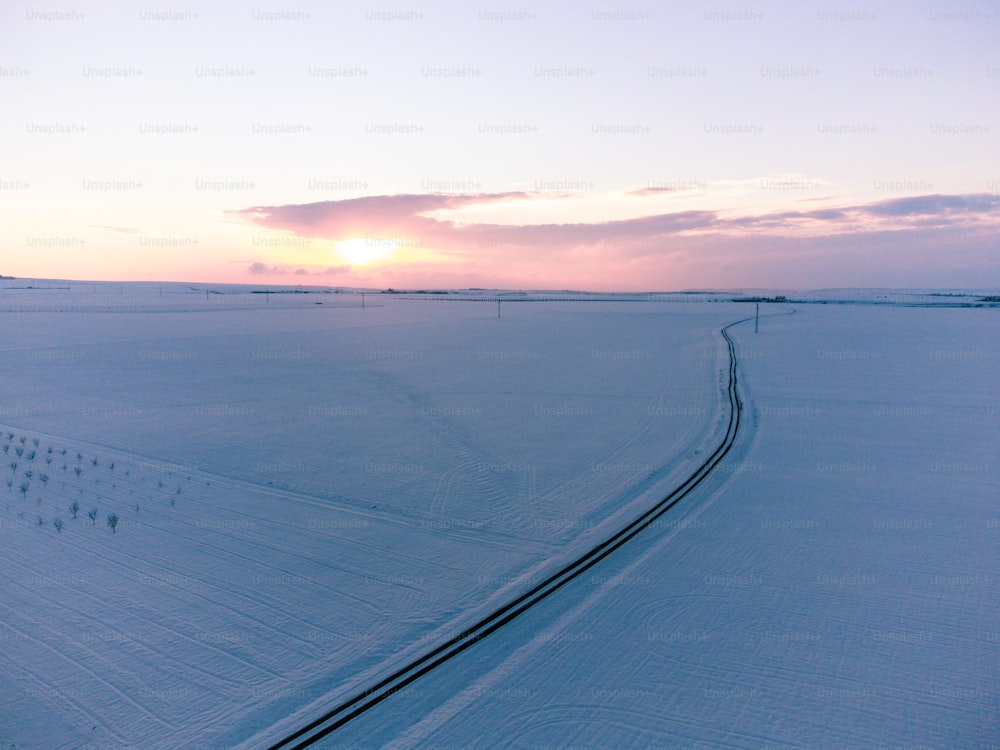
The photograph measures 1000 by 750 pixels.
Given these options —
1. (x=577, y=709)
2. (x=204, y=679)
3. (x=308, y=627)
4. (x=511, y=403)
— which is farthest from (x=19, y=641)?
(x=511, y=403)

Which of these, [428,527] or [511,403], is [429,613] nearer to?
[428,527]

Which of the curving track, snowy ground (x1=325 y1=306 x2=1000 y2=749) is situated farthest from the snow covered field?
the curving track

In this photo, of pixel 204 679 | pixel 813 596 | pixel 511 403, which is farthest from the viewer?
pixel 511 403

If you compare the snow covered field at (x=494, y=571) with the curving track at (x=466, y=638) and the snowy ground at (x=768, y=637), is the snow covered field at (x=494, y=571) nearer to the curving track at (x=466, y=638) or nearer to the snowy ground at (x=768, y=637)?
the snowy ground at (x=768, y=637)

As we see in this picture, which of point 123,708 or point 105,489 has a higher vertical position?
point 105,489

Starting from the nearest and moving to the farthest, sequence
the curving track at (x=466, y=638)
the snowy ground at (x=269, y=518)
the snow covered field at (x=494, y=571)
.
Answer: the curving track at (x=466, y=638)
the snow covered field at (x=494, y=571)
the snowy ground at (x=269, y=518)

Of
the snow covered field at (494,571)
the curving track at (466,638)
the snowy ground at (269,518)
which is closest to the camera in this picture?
the curving track at (466,638)

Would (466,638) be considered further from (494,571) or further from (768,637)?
(768,637)

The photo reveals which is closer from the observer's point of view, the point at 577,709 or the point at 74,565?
the point at 577,709

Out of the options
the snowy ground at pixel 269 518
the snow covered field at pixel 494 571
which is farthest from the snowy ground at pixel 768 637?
the snowy ground at pixel 269 518
